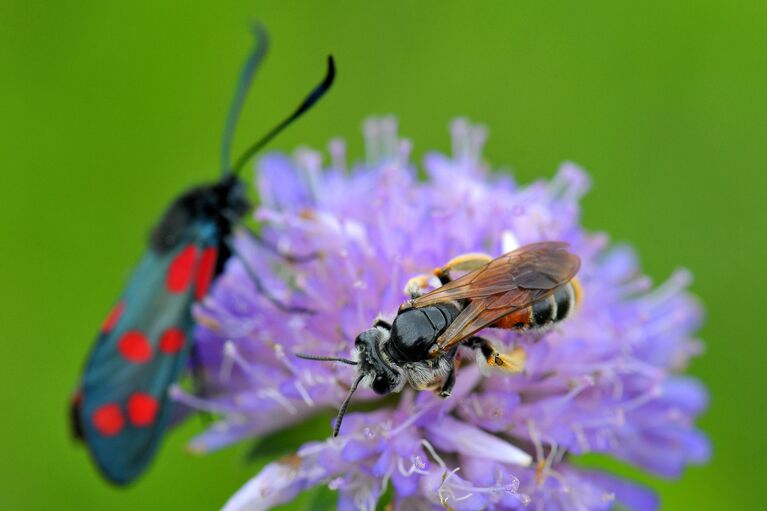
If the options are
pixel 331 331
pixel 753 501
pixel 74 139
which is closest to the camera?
pixel 331 331

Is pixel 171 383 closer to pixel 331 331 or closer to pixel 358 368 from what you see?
pixel 331 331

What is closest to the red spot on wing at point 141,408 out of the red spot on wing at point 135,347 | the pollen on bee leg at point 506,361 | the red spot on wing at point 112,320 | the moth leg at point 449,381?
the red spot on wing at point 135,347

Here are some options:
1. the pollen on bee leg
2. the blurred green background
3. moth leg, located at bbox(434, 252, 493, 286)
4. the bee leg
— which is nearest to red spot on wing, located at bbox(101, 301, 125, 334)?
the bee leg

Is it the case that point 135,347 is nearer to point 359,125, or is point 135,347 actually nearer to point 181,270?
point 181,270

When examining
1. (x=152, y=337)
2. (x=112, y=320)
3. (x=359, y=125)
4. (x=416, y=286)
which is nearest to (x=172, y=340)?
(x=152, y=337)

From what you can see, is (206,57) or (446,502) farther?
(206,57)

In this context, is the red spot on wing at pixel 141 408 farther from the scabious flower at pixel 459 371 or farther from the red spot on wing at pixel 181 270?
the red spot on wing at pixel 181 270

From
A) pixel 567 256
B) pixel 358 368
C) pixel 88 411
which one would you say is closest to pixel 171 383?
pixel 88 411
